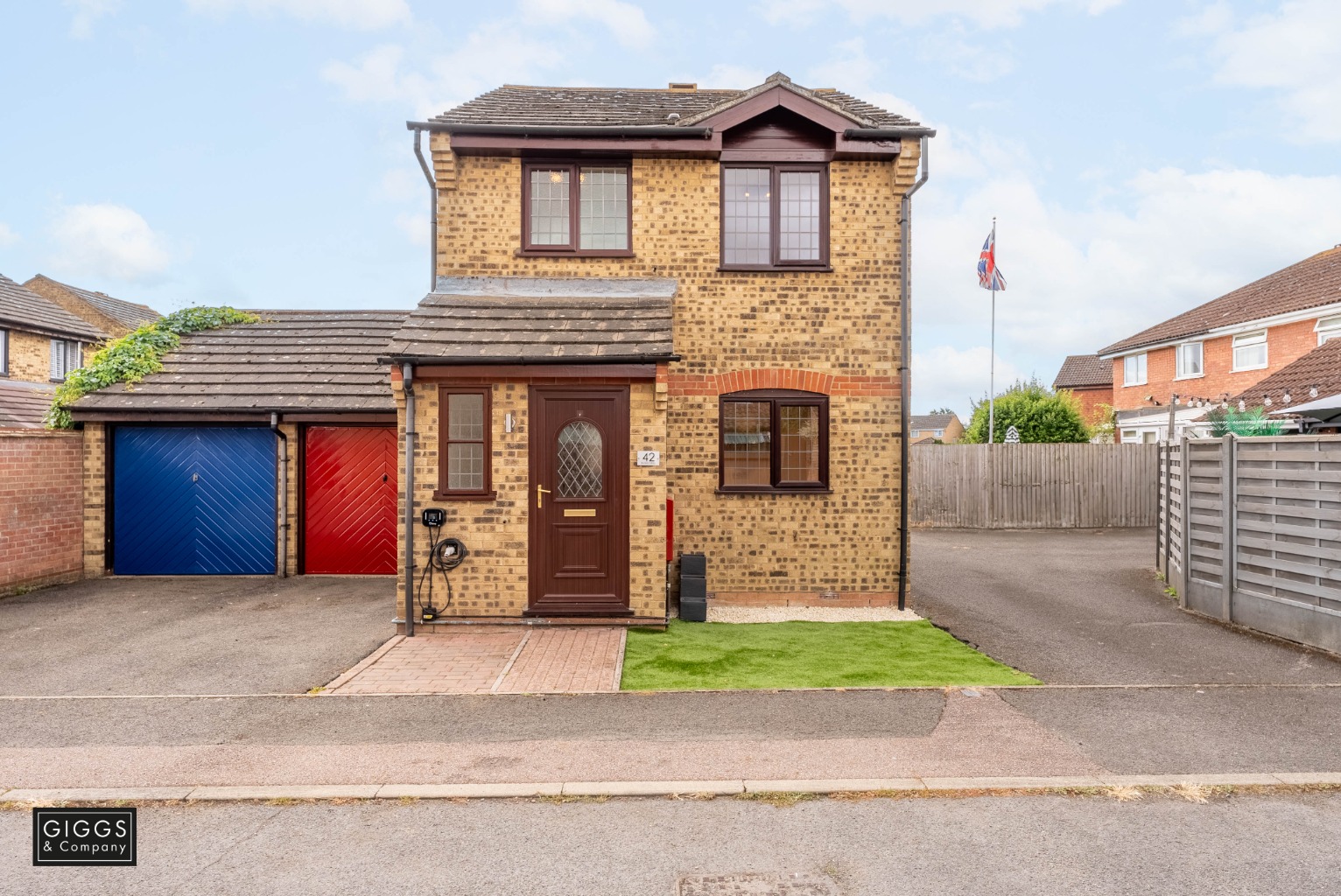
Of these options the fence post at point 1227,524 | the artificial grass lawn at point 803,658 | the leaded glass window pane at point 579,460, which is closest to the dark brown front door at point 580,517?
the leaded glass window pane at point 579,460

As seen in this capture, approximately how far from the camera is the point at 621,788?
4582mm

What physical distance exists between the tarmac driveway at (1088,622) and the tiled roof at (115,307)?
36.7 m

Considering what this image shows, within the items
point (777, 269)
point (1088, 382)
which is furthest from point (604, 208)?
point (1088, 382)

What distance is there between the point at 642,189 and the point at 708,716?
717cm

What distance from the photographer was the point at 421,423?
8.60 meters

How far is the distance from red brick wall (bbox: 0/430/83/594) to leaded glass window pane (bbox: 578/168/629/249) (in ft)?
28.0

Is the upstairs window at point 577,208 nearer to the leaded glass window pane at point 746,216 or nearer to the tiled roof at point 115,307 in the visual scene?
the leaded glass window pane at point 746,216

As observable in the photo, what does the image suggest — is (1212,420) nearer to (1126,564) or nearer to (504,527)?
(1126,564)

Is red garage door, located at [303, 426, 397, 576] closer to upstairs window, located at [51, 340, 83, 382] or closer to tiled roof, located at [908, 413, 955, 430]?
upstairs window, located at [51, 340, 83, 382]

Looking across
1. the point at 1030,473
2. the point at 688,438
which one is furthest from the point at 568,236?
the point at 1030,473

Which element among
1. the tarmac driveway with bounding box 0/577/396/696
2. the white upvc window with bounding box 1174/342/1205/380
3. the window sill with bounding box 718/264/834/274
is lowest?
the tarmac driveway with bounding box 0/577/396/696

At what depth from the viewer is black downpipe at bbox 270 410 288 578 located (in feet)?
39.1

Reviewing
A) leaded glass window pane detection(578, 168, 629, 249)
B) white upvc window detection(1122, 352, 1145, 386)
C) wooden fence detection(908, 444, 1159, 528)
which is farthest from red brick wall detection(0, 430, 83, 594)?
white upvc window detection(1122, 352, 1145, 386)

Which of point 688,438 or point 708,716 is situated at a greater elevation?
point 688,438
